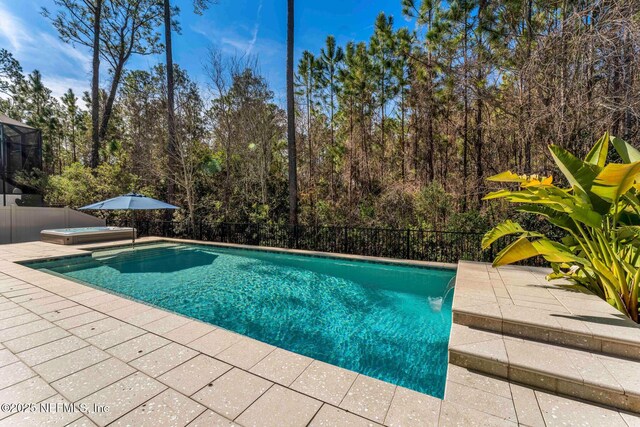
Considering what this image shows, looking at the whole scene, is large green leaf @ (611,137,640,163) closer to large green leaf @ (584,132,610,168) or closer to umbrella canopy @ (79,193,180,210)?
large green leaf @ (584,132,610,168)

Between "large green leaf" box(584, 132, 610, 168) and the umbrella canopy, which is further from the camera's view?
the umbrella canopy

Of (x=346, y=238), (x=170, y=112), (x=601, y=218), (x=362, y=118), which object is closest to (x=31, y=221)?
(x=170, y=112)

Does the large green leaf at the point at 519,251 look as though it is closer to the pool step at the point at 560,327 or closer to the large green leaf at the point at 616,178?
the pool step at the point at 560,327

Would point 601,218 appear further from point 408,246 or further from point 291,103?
point 291,103

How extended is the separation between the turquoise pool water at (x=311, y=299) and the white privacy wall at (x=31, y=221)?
14.7 ft

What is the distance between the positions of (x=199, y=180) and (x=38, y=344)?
9957mm

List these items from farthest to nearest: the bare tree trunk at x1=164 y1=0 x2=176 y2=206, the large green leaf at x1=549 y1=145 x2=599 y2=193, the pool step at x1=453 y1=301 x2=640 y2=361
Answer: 1. the bare tree trunk at x1=164 y1=0 x2=176 y2=206
2. the large green leaf at x1=549 y1=145 x2=599 y2=193
3. the pool step at x1=453 y1=301 x2=640 y2=361

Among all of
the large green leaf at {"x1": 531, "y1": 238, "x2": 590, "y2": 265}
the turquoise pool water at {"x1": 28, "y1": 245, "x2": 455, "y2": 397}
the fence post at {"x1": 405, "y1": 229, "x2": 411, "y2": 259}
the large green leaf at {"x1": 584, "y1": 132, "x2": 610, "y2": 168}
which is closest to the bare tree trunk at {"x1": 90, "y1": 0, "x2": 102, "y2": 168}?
the turquoise pool water at {"x1": 28, "y1": 245, "x2": 455, "y2": 397}

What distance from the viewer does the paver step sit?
1910mm

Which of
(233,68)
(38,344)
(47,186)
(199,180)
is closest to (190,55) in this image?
(233,68)

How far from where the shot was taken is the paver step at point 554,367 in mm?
1910

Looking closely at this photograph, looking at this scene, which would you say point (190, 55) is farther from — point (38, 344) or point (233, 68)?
point (38, 344)

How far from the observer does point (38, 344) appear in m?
2.65

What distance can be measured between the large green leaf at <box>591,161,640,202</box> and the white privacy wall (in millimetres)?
15152
